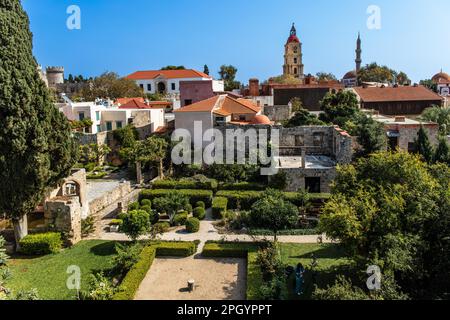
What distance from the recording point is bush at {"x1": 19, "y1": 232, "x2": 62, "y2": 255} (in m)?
21.2

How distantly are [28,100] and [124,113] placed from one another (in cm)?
2561

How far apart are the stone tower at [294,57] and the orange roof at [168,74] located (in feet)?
83.0

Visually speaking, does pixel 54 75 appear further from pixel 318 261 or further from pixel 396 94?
pixel 318 261

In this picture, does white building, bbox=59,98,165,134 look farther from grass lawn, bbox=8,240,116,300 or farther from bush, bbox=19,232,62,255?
grass lawn, bbox=8,240,116,300

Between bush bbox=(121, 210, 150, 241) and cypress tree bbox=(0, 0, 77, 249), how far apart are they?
16.2 ft

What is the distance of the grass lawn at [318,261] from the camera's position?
1697 cm

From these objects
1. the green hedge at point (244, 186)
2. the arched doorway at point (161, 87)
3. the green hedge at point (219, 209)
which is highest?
the arched doorway at point (161, 87)

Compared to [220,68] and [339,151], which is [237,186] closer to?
[339,151]

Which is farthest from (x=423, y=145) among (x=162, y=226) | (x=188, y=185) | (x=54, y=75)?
(x=54, y=75)

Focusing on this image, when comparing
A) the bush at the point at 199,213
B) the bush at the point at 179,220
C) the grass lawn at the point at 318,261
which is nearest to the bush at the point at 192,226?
the bush at the point at 179,220

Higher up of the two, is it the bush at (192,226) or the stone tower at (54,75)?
the stone tower at (54,75)

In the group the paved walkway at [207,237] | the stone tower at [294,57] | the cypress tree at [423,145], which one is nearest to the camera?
the paved walkway at [207,237]

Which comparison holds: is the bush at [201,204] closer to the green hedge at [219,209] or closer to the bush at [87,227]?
the green hedge at [219,209]
